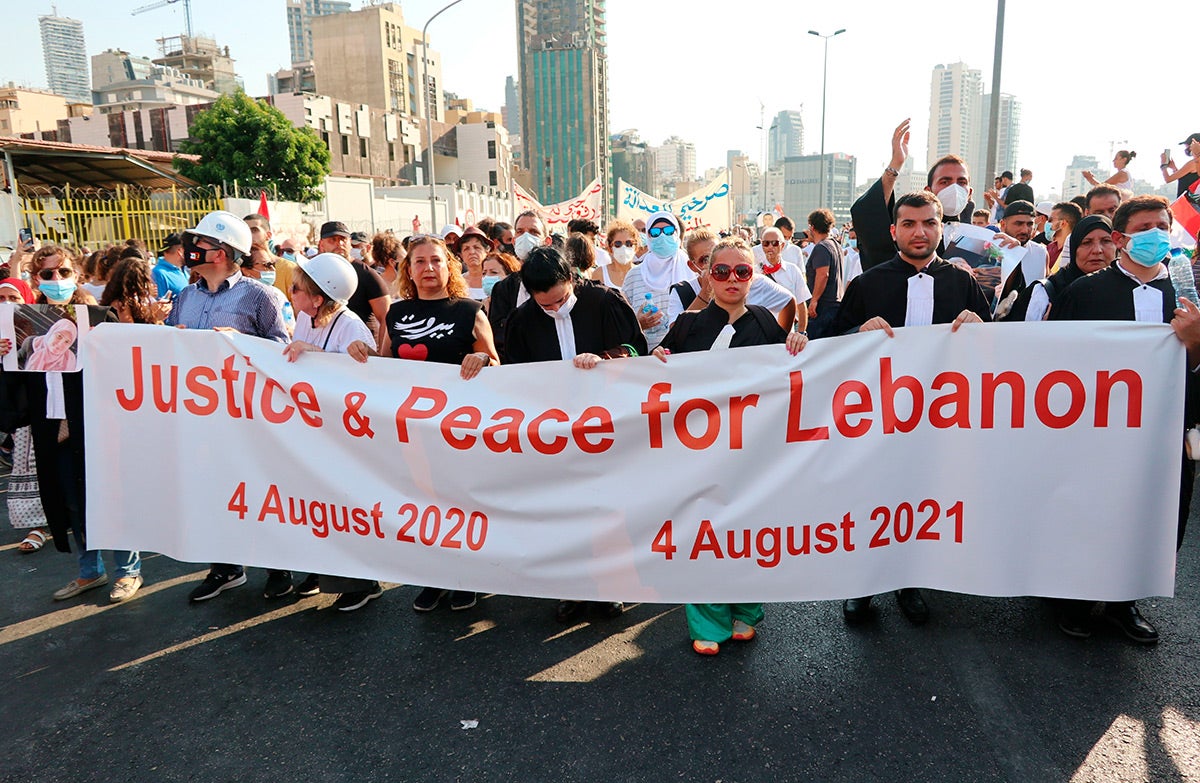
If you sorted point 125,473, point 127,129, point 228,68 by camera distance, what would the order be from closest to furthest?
point 125,473 < point 127,129 < point 228,68

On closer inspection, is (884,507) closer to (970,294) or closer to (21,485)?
(970,294)

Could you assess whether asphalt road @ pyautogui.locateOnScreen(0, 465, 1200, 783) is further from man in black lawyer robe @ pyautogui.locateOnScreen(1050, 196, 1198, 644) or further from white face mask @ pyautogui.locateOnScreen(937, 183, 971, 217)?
white face mask @ pyautogui.locateOnScreen(937, 183, 971, 217)

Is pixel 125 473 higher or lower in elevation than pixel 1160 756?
higher

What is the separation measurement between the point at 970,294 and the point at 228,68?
421ft

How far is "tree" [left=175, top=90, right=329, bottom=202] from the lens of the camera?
35312mm

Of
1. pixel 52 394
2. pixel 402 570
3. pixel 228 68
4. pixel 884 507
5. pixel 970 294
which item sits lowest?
pixel 402 570

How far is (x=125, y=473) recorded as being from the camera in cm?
394

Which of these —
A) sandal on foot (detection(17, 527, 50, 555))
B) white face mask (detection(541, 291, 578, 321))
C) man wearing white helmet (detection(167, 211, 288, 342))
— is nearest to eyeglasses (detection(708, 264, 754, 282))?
white face mask (detection(541, 291, 578, 321))

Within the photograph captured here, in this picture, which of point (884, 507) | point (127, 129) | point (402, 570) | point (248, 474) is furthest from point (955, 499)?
point (127, 129)

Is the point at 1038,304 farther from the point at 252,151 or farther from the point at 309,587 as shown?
Answer: the point at 252,151

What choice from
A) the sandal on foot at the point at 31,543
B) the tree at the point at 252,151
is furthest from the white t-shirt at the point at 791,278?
the tree at the point at 252,151

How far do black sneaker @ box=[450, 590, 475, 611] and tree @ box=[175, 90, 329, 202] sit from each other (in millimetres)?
35130

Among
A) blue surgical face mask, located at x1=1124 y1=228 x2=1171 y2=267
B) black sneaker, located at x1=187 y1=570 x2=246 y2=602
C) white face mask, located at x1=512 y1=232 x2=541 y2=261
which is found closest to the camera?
blue surgical face mask, located at x1=1124 y1=228 x2=1171 y2=267

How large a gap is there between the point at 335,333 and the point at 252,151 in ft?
117
